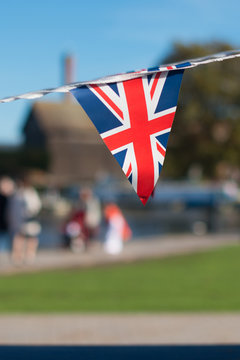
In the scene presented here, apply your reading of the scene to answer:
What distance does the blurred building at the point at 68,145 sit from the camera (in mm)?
63500

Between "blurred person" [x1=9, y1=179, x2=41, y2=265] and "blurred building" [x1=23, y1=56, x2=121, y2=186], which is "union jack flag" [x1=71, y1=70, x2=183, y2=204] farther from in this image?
"blurred building" [x1=23, y1=56, x2=121, y2=186]

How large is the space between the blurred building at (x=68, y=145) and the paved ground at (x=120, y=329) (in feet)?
183

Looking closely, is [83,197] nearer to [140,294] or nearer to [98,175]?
[140,294]

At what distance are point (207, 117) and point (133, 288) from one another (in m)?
34.4

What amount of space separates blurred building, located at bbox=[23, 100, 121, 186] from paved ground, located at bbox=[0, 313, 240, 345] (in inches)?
2200

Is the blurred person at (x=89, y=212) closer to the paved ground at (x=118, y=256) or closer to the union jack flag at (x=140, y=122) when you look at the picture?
the paved ground at (x=118, y=256)

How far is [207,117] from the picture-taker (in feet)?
138

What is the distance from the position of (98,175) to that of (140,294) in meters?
56.8

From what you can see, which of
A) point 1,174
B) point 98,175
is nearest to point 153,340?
point 1,174

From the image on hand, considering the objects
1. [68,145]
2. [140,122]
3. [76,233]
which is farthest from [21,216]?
[68,145]

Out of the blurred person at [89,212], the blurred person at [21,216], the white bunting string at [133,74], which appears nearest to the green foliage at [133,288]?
the blurred person at [21,216]

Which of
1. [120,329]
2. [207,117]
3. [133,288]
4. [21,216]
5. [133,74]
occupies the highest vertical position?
[133,74]

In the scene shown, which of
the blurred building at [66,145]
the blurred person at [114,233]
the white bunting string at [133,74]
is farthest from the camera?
the blurred building at [66,145]

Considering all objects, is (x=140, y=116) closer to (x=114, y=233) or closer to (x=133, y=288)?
(x=133, y=288)
